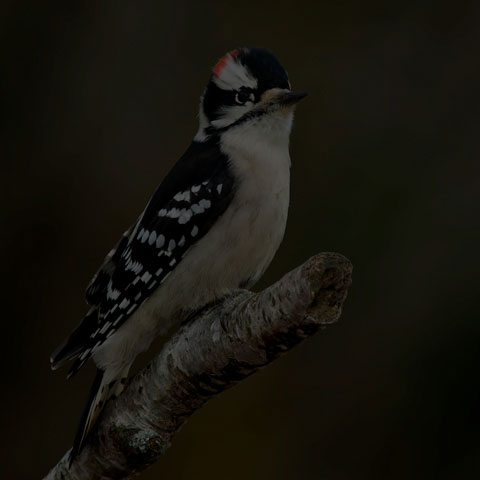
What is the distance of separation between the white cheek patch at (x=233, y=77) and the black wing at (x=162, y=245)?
12.2 inches

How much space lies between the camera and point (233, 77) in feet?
13.9

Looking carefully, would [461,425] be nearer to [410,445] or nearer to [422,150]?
[410,445]

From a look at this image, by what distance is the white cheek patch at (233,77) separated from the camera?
4199mm

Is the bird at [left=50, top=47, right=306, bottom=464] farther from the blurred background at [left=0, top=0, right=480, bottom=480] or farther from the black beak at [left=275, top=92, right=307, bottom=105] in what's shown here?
the blurred background at [left=0, top=0, right=480, bottom=480]

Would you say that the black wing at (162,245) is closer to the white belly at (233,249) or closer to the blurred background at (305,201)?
the white belly at (233,249)

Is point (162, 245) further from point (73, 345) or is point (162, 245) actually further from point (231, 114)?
point (231, 114)

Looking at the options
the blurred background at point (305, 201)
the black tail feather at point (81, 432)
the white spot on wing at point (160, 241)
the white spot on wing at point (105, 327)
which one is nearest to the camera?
the black tail feather at point (81, 432)

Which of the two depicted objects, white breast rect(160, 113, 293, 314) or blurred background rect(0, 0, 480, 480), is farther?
blurred background rect(0, 0, 480, 480)

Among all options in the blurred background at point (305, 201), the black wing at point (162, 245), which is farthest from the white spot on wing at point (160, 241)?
the blurred background at point (305, 201)

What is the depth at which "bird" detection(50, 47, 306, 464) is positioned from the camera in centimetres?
406

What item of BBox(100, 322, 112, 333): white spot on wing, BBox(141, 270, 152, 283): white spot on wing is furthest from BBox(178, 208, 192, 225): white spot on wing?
BBox(100, 322, 112, 333): white spot on wing

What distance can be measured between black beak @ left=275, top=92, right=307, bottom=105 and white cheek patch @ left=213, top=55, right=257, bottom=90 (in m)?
0.13

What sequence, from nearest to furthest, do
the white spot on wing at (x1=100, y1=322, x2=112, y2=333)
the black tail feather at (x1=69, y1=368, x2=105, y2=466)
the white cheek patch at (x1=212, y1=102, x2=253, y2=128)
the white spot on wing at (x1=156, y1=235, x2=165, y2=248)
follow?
1. the black tail feather at (x1=69, y1=368, x2=105, y2=466)
2. the white spot on wing at (x1=100, y1=322, x2=112, y2=333)
3. the white spot on wing at (x1=156, y1=235, x2=165, y2=248)
4. the white cheek patch at (x1=212, y1=102, x2=253, y2=128)

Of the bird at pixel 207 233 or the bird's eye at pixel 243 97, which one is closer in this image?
the bird at pixel 207 233
